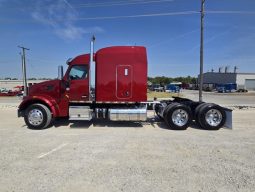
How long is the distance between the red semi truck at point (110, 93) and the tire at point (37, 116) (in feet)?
0.65

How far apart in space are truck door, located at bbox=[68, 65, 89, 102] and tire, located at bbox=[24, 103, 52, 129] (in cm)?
118

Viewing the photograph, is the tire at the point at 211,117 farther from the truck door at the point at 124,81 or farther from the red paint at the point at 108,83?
the truck door at the point at 124,81

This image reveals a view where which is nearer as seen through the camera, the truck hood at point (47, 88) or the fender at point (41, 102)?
the fender at point (41, 102)

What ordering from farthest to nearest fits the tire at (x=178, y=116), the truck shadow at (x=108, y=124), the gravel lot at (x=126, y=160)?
the truck shadow at (x=108, y=124) < the tire at (x=178, y=116) < the gravel lot at (x=126, y=160)

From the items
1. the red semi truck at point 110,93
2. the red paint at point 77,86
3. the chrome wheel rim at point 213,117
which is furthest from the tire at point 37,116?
the chrome wheel rim at point 213,117

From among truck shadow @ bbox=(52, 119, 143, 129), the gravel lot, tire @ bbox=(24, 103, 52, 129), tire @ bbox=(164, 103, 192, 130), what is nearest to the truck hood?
tire @ bbox=(24, 103, 52, 129)

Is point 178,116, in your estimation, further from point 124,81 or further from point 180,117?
point 124,81

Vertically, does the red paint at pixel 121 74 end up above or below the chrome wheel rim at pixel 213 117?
above

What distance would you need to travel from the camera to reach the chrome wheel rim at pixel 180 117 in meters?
11.2

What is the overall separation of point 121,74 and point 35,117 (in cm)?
390

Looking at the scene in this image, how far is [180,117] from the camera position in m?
11.2

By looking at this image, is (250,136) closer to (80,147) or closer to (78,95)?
(80,147)

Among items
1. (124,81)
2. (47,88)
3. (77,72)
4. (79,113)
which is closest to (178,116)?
(124,81)

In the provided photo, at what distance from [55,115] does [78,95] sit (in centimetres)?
125
